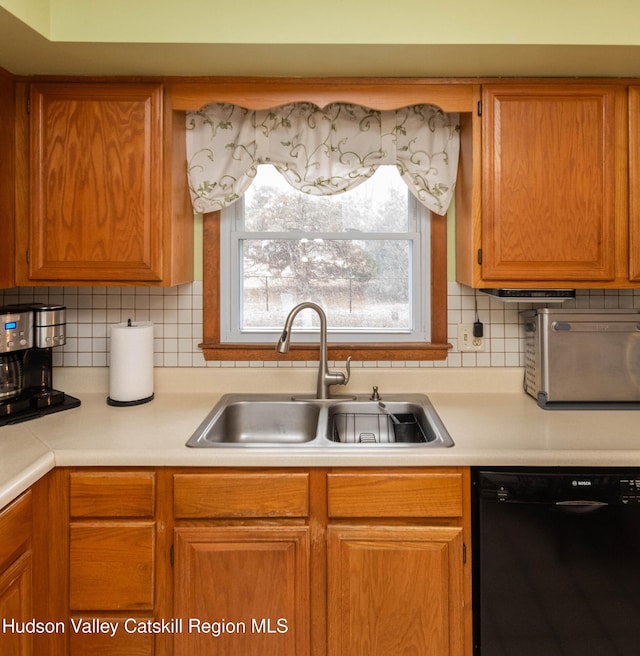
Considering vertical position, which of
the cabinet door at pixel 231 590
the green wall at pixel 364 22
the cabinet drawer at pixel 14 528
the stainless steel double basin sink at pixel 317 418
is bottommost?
the cabinet door at pixel 231 590

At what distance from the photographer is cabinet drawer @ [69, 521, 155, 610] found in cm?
160

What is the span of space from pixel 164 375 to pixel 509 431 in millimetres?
1326

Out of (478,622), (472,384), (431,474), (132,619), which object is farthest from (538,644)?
(132,619)

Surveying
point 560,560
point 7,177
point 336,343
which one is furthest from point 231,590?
point 7,177

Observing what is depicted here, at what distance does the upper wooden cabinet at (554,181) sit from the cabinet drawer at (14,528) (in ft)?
5.23

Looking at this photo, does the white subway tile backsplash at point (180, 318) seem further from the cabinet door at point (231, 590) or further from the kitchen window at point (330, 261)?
the cabinet door at point (231, 590)

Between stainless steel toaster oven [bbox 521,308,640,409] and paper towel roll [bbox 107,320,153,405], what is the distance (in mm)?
1451

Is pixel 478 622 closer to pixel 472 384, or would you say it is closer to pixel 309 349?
pixel 472 384

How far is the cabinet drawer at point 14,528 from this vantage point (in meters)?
1.36

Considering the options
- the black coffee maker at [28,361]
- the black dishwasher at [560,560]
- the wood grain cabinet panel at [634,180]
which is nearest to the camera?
the black dishwasher at [560,560]

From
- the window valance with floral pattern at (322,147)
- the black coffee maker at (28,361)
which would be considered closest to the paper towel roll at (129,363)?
the black coffee maker at (28,361)

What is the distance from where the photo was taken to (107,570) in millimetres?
1598

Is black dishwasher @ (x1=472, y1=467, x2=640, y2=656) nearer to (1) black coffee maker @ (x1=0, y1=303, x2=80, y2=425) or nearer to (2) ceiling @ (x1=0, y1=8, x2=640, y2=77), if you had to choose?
(2) ceiling @ (x1=0, y1=8, x2=640, y2=77)

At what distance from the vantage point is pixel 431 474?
161cm
